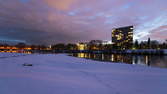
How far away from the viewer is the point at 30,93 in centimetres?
411

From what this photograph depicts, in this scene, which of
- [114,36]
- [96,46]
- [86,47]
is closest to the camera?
[114,36]

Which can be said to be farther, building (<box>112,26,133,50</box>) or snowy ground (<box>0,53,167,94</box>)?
building (<box>112,26,133,50</box>)

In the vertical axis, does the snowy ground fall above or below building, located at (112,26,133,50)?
below

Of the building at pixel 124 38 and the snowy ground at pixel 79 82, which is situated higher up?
the building at pixel 124 38

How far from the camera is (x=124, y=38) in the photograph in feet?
451

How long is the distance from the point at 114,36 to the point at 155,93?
152 metres

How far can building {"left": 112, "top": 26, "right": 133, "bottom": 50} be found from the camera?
132 m

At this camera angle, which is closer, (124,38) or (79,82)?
(79,82)

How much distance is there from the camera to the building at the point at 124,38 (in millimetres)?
131837

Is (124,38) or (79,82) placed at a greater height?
(124,38)

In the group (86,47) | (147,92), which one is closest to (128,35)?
(86,47)

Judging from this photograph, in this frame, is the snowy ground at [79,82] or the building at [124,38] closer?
the snowy ground at [79,82]

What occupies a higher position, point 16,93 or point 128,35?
point 128,35

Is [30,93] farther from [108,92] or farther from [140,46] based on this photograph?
[140,46]
